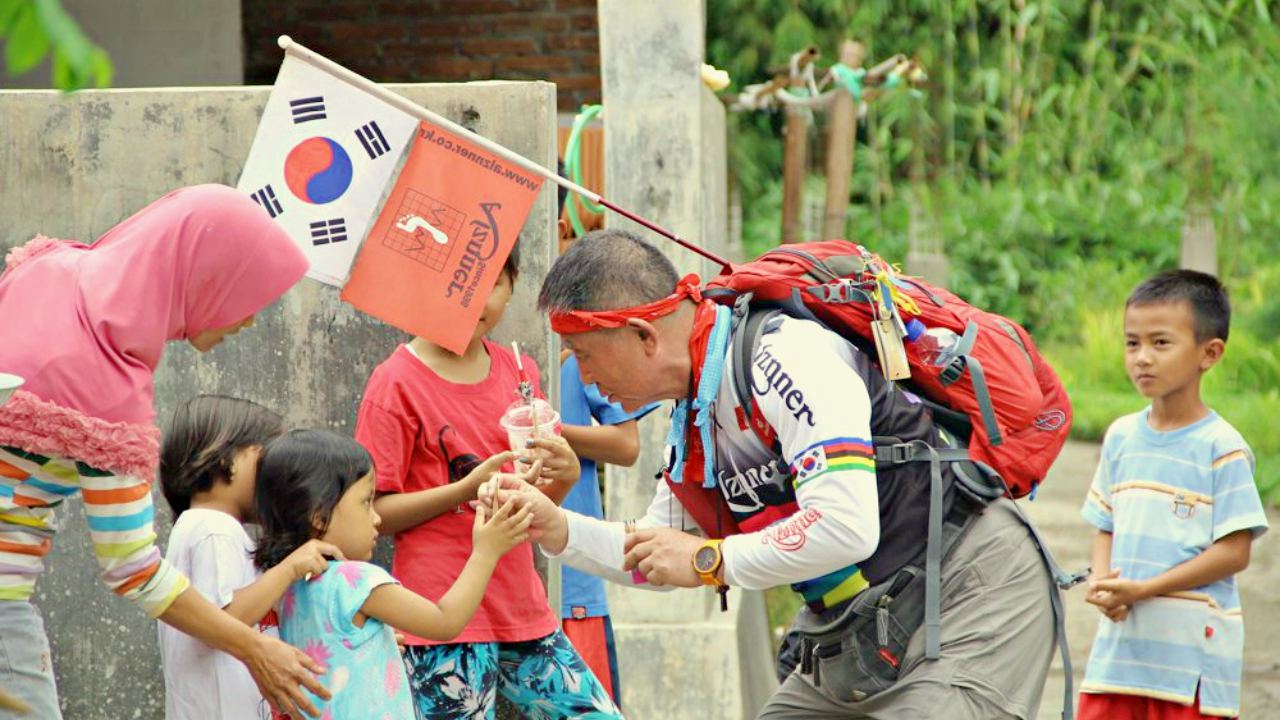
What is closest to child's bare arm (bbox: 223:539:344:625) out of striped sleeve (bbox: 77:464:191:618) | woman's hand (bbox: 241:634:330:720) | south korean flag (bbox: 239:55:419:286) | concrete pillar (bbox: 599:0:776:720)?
woman's hand (bbox: 241:634:330:720)

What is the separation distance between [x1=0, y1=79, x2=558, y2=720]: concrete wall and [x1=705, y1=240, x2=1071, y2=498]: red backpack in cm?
121

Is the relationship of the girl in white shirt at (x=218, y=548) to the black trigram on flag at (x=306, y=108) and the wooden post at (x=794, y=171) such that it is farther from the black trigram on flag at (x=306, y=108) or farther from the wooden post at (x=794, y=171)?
the wooden post at (x=794, y=171)

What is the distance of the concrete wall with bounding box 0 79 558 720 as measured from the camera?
4355 mm

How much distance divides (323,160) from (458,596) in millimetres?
1266

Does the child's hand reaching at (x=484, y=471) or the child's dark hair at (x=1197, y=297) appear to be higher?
the child's dark hair at (x=1197, y=297)

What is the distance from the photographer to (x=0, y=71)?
8297 millimetres

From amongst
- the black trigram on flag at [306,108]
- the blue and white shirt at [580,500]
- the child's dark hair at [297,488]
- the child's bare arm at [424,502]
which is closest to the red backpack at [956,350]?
the child's bare arm at [424,502]

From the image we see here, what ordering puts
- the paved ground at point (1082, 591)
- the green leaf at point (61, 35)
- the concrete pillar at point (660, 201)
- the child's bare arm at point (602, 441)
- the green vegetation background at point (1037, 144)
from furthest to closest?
1. the green vegetation background at point (1037, 144)
2. the paved ground at point (1082, 591)
3. the concrete pillar at point (660, 201)
4. the child's bare arm at point (602, 441)
5. the green leaf at point (61, 35)

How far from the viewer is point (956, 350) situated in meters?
3.26

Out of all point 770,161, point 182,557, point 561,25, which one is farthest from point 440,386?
point 770,161

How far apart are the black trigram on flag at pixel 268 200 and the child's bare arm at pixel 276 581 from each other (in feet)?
3.39

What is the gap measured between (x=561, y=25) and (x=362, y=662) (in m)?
6.14

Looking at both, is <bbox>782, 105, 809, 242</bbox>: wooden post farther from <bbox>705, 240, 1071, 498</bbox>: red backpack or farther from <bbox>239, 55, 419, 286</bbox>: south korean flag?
<bbox>705, 240, 1071, 498</bbox>: red backpack

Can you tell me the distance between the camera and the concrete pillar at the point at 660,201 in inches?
222
